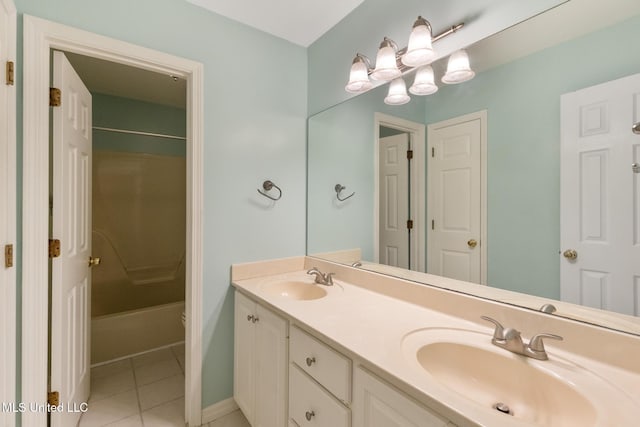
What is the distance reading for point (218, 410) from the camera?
1646 mm

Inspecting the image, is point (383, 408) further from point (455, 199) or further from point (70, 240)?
point (70, 240)

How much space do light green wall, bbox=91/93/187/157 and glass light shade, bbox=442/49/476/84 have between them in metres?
2.79

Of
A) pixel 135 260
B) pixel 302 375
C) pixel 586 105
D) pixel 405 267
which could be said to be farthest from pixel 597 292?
pixel 135 260

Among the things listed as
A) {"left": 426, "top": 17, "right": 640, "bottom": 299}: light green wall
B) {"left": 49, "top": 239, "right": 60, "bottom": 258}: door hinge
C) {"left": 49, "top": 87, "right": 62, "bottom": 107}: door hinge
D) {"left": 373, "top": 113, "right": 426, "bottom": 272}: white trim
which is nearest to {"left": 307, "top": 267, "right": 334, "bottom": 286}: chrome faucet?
{"left": 373, "top": 113, "right": 426, "bottom": 272}: white trim

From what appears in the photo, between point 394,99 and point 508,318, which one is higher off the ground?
point 394,99

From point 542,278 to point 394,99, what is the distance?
3.32ft

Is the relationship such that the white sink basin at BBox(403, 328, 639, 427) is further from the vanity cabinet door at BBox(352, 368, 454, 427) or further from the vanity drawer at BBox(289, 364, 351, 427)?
the vanity drawer at BBox(289, 364, 351, 427)

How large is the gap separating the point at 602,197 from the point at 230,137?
167cm

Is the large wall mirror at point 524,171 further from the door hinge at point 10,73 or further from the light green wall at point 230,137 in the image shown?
the door hinge at point 10,73

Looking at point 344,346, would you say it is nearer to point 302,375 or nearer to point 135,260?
point 302,375

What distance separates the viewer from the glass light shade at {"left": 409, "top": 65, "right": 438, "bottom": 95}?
4.12 ft

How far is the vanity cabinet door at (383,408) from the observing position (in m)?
0.66

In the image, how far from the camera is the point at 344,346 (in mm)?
863

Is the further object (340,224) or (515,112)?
(340,224)
